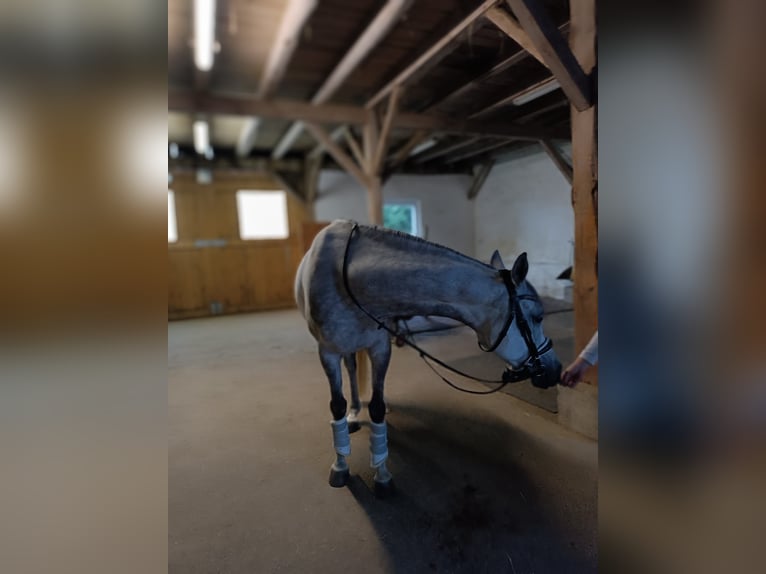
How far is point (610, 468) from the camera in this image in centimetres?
41

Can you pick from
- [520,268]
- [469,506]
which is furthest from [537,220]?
[469,506]

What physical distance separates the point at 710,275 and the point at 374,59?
11.6ft

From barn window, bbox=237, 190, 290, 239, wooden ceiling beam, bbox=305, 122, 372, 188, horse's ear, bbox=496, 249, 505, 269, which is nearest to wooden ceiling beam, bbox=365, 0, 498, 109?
wooden ceiling beam, bbox=305, 122, 372, 188

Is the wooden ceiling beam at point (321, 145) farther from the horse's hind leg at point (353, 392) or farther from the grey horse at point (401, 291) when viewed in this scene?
the grey horse at point (401, 291)

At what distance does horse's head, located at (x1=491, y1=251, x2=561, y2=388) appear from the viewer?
136 centimetres

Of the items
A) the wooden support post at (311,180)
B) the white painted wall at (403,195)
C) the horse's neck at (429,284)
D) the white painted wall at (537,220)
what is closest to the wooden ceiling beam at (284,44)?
the horse's neck at (429,284)

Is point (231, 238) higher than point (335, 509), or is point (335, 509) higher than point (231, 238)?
point (231, 238)

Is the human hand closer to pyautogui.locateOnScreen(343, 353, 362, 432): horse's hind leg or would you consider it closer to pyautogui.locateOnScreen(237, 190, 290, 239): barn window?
pyautogui.locateOnScreen(343, 353, 362, 432): horse's hind leg

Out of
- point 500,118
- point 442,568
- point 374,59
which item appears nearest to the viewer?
point 442,568

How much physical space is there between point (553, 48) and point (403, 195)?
5.85 m

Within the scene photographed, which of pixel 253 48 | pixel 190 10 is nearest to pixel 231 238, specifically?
pixel 253 48

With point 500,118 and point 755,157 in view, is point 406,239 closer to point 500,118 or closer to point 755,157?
point 755,157

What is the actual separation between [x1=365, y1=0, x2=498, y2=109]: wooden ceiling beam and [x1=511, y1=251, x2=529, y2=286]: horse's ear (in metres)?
1.50

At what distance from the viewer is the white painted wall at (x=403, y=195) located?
6.98 metres
